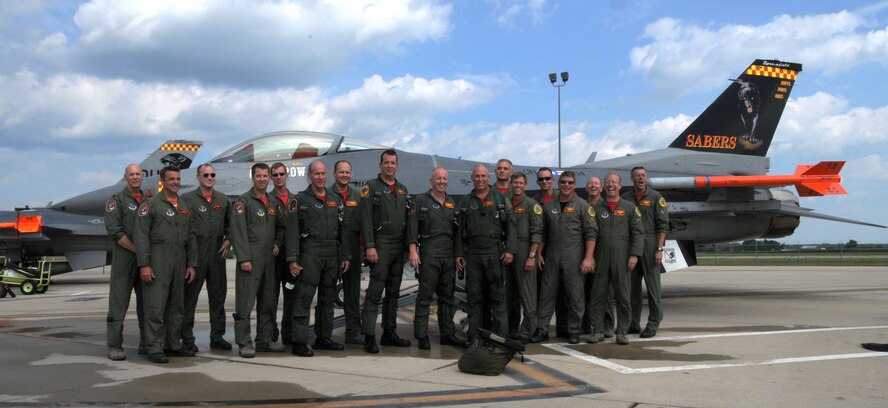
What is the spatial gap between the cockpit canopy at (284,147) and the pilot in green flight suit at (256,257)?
12.4 ft

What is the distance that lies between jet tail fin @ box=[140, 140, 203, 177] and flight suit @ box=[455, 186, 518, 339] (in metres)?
24.8

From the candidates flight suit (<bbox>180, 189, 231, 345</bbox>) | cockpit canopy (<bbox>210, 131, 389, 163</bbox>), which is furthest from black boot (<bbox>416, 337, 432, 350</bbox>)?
cockpit canopy (<bbox>210, 131, 389, 163</bbox>)

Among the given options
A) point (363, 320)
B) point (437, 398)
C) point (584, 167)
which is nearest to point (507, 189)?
point (363, 320)

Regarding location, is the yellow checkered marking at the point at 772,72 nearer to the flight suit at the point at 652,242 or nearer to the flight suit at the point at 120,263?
the flight suit at the point at 652,242

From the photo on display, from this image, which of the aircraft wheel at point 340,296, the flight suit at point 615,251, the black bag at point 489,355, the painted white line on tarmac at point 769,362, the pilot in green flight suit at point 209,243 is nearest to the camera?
the black bag at point 489,355

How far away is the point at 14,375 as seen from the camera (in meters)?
5.03

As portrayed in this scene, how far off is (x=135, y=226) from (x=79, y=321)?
14.2 ft

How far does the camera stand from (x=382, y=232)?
20.6ft

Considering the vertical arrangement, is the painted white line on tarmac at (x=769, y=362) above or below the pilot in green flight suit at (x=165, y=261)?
below

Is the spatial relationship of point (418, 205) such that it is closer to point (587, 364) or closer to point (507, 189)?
point (507, 189)

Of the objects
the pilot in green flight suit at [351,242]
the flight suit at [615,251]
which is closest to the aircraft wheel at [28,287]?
the pilot in green flight suit at [351,242]

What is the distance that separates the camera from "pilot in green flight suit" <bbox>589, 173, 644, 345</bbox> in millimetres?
6957

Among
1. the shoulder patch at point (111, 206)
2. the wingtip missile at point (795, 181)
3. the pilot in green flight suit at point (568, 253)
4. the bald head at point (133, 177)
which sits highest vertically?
the wingtip missile at point (795, 181)

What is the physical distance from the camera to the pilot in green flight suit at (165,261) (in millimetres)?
5656
